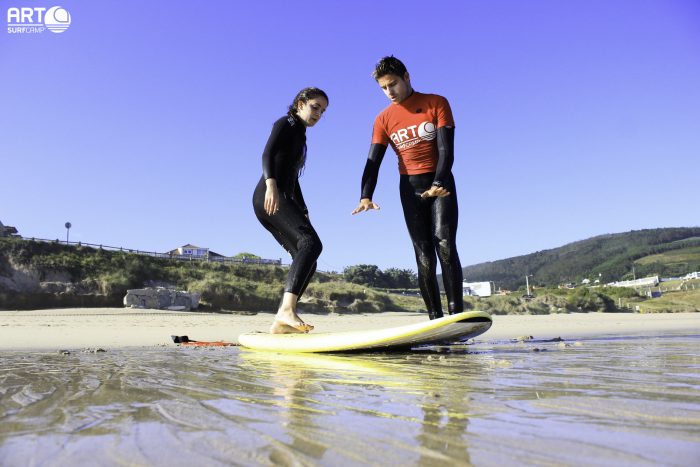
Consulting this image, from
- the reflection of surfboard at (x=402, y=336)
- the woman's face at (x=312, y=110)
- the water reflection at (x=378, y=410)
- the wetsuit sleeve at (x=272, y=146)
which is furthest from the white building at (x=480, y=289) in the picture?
the water reflection at (x=378, y=410)

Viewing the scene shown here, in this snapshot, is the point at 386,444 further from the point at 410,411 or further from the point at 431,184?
the point at 431,184

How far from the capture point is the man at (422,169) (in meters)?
4.07

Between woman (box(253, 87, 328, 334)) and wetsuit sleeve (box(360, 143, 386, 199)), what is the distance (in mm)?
578

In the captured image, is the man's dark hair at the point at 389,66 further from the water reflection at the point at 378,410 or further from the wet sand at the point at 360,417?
the wet sand at the point at 360,417

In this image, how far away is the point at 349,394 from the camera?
5.06 ft

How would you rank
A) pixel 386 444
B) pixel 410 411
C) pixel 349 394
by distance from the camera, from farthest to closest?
pixel 349 394 < pixel 410 411 < pixel 386 444

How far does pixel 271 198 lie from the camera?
411 centimetres

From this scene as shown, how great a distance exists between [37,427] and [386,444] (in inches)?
30.8

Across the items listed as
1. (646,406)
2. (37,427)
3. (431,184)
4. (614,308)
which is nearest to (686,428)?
(646,406)

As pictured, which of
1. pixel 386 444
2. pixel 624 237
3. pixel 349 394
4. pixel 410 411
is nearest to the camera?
pixel 386 444

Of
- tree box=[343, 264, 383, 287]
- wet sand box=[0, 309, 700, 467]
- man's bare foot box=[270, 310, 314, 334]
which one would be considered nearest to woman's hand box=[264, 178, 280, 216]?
man's bare foot box=[270, 310, 314, 334]

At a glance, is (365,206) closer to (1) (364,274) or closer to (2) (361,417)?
(2) (361,417)

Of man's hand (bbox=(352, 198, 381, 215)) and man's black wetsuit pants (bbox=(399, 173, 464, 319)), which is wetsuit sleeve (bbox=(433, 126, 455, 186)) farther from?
man's hand (bbox=(352, 198, 381, 215))

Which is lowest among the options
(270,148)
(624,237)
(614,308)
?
(614,308)
